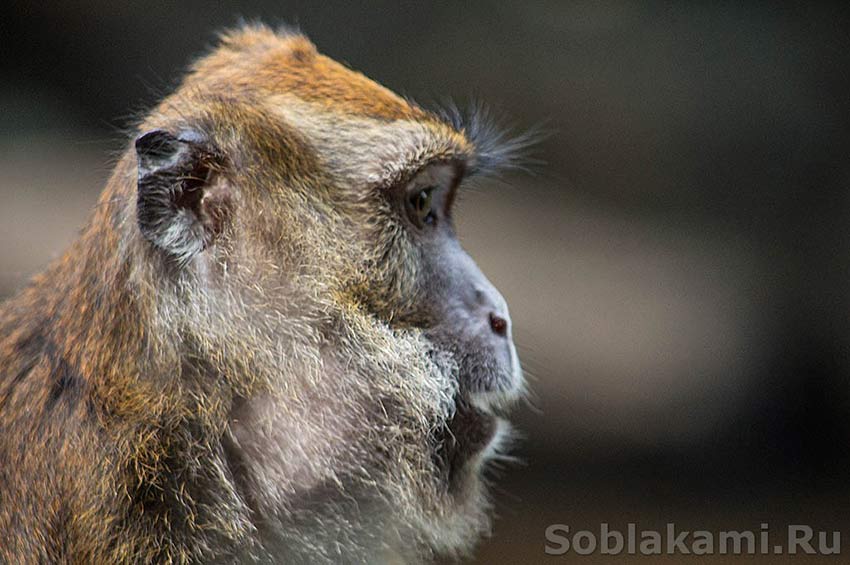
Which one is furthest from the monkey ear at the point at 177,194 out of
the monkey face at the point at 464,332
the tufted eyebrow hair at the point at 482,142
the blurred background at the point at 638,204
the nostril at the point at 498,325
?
the blurred background at the point at 638,204

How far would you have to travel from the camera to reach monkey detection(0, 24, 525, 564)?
266 cm

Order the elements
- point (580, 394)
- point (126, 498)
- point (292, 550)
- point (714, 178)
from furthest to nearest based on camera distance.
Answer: point (714, 178) < point (580, 394) < point (292, 550) < point (126, 498)

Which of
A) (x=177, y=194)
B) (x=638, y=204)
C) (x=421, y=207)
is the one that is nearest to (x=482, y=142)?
(x=421, y=207)

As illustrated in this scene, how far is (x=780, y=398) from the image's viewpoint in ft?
29.9

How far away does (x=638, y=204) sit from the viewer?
30.5ft

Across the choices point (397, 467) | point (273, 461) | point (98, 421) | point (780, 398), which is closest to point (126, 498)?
point (98, 421)

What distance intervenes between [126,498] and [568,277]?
6581 mm

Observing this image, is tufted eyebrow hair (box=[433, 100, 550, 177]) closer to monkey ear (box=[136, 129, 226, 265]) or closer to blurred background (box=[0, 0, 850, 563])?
monkey ear (box=[136, 129, 226, 265])

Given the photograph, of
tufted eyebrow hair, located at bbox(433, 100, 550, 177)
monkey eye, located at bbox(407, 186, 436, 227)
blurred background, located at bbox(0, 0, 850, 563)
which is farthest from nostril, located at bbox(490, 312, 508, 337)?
blurred background, located at bbox(0, 0, 850, 563)

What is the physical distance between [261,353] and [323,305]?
0.22 metres

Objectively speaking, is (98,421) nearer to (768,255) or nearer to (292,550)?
(292,550)

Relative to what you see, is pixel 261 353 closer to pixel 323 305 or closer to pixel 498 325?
pixel 323 305

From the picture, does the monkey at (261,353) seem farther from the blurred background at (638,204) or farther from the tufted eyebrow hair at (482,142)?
the blurred background at (638,204)

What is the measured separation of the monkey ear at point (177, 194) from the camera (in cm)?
272
